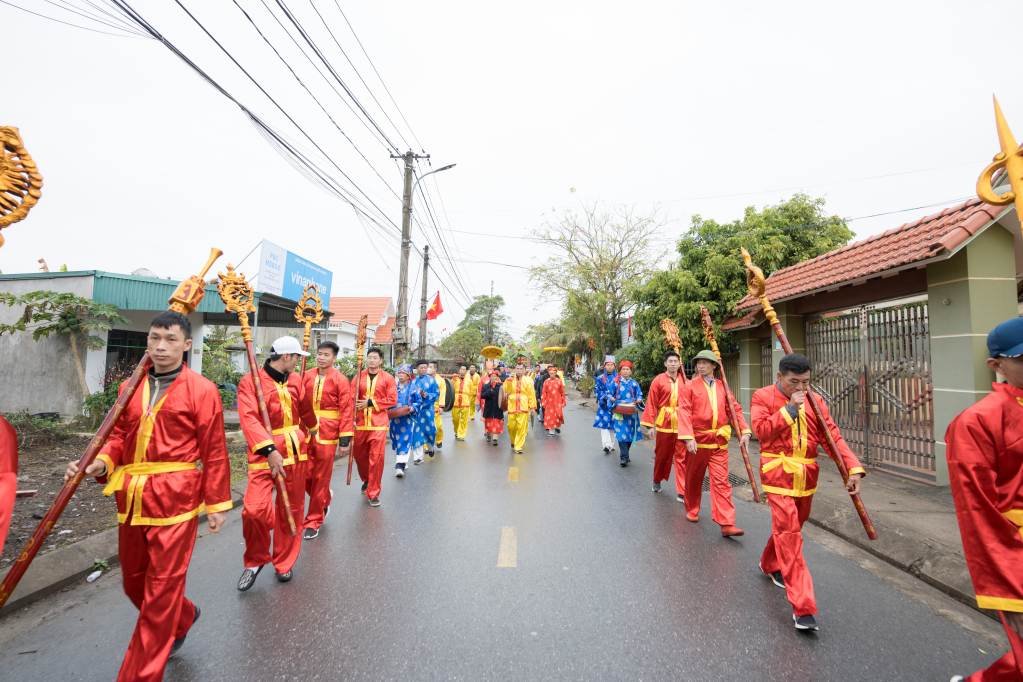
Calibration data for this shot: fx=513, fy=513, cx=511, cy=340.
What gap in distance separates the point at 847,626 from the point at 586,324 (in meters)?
24.4

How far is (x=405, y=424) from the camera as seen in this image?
795 cm

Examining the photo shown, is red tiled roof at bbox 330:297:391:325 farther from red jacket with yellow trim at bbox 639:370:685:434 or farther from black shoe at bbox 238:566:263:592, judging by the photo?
black shoe at bbox 238:566:263:592

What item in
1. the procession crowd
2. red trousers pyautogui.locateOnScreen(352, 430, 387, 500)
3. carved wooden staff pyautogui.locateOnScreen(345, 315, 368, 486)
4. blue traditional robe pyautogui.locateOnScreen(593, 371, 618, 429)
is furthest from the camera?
blue traditional robe pyautogui.locateOnScreen(593, 371, 618, 429)

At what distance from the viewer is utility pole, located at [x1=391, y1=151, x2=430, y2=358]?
14.0 m

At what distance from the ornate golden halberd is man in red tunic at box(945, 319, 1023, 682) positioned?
4.22 m

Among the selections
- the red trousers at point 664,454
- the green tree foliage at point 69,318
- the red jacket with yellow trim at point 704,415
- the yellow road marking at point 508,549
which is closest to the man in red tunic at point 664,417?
the red trousers at point 664,454

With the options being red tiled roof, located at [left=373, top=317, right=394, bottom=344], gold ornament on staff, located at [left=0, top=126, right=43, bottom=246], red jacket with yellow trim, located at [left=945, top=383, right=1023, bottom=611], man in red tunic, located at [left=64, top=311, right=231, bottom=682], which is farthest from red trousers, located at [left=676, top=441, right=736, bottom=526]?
red tiled roof, located at [left=373, top=317, right=394, bottom=344]

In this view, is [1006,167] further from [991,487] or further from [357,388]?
[357,388]

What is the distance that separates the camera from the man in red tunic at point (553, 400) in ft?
42.1

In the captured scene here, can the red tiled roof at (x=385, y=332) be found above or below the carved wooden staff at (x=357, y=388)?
above

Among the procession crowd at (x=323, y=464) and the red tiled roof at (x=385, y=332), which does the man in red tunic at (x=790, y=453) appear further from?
the red tiled roof at (x=385, y=332)

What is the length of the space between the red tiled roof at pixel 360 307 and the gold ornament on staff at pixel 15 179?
94.3 ft

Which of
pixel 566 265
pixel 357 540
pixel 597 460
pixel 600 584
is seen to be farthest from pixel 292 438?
pixel 566 265

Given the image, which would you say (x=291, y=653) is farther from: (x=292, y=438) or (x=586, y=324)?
(x=586, y=324)
